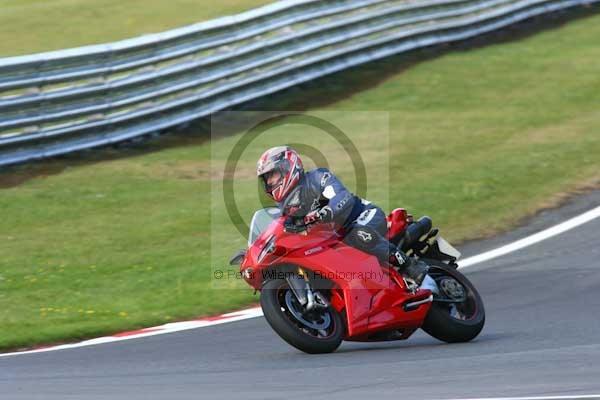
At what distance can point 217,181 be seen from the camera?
13695 mm

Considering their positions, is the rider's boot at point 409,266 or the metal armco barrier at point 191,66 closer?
the rider's boot at point 409,266

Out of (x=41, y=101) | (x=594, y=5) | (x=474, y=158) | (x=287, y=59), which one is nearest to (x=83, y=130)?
(x=41, y=101)

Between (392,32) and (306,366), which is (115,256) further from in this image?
(392,32)

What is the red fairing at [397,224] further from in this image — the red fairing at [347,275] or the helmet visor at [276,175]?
the helmet visor at [276,175]

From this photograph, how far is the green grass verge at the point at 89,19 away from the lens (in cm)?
1772

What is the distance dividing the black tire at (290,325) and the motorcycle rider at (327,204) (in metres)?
0.50

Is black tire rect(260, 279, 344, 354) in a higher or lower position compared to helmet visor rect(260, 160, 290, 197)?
lower

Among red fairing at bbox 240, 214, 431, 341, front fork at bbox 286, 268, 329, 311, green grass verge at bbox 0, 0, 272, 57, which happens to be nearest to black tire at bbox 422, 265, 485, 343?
red fairing at bbox 240, 214, 431, 341

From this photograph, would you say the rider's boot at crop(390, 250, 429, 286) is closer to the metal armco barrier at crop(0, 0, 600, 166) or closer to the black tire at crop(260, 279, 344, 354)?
the black tire at crop(260, 279, 344, 354)

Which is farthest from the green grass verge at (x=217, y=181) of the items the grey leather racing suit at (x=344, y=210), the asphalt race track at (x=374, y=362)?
the grey leather racing suit at (x=344, y=210)

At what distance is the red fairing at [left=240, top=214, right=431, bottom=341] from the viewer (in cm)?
730

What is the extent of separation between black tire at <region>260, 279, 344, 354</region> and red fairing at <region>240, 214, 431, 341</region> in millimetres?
87

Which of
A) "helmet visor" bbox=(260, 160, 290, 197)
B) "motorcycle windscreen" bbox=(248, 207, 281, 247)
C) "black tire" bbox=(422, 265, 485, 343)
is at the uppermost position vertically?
"helmet visor" bbox=(260, 160, 290, 197)

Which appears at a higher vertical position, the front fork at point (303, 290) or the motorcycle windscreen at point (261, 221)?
the motorcycle windscreen at point (261, 221)
